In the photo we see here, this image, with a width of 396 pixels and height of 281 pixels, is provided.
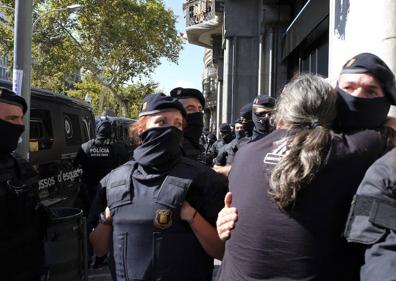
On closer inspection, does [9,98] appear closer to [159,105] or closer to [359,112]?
[159,105]

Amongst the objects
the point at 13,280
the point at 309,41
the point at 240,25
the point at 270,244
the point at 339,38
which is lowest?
the point at 13,280

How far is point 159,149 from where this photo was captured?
2219mm

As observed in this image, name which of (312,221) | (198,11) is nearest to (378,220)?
(312,221)

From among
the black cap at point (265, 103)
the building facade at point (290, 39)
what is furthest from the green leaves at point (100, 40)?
the black cap at point (265, 103)

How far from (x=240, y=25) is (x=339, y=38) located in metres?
12.4

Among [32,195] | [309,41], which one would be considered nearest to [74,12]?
[309,41]

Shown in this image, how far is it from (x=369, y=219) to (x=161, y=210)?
38.5 inches

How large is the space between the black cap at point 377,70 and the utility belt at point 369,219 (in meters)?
0.53

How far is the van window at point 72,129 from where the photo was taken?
6390 mm

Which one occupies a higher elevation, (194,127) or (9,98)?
(9,98)

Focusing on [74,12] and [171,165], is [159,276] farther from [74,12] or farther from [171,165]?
[74,12]

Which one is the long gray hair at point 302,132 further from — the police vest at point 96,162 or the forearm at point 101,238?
the police vest at point 96,162

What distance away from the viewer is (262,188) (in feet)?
5.64

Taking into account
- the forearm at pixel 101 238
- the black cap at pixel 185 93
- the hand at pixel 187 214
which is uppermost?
the black cap at pixel 185 93
